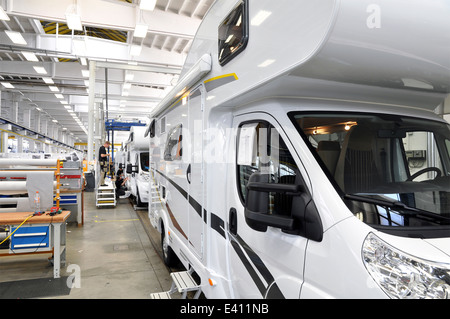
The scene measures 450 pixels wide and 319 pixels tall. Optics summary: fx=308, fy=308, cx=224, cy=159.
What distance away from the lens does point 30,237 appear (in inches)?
165

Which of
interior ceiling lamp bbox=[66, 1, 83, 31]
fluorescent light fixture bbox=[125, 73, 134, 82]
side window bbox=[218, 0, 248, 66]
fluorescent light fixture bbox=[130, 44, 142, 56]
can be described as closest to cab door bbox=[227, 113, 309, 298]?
side window bbox=[218, 0, 248, 66]

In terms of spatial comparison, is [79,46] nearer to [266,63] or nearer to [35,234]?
[35,234]

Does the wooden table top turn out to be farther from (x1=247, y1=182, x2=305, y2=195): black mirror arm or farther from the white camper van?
(x1=247, y1=182, x2=305, y2=195): black mirror arm

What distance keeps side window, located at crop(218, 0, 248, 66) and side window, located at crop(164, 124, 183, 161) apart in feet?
4.53

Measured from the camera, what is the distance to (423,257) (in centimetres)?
125

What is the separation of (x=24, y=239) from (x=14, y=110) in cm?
1652

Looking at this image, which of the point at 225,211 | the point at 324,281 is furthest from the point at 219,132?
the point at 324,281

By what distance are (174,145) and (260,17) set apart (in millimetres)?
2300

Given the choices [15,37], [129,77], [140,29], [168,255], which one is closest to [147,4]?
[140,29]

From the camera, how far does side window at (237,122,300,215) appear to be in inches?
72.4

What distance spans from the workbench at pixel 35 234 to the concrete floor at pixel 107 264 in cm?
43

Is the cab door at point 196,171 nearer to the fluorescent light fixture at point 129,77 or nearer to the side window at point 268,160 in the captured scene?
the side window at point 268,160

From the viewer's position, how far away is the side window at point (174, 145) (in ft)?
11.9

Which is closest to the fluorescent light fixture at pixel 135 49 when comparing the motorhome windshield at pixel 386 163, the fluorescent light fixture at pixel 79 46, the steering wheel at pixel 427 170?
the fluorescent light fixture at pixel 79 46
